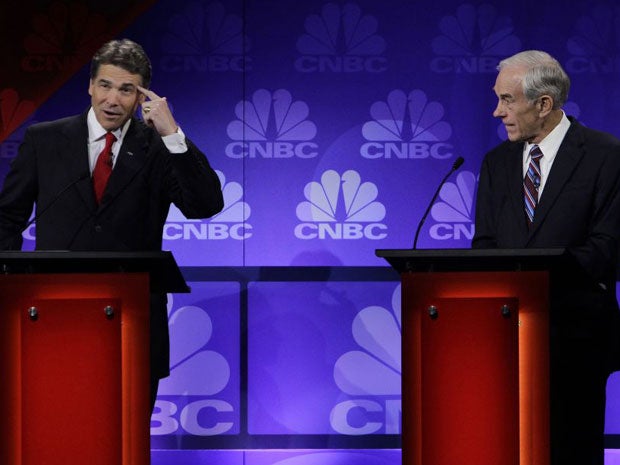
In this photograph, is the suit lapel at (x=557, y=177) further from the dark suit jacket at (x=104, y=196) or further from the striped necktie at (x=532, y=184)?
the dark suit jacket at (x=104, y=196)

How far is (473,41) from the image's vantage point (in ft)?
15.0

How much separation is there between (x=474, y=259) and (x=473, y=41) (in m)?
2.20

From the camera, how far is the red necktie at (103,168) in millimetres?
3117

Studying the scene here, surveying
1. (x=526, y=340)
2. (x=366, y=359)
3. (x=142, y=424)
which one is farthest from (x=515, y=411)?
(x=366, y=359)

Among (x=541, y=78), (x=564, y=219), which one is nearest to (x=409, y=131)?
(x=541, y=78)

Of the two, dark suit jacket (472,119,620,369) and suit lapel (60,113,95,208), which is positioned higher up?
suit lapel (60,113,95,208)

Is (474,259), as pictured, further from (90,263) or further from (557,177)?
(90,263)

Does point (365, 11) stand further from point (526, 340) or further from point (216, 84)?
point (526, 340)

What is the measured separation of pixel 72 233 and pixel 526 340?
4.74 ft

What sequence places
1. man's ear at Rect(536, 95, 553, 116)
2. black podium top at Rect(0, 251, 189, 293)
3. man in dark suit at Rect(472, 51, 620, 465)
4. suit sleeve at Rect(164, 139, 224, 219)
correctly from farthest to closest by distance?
man's ear at Rect(536, 95, 553, 116), suit sleeve at Rect(164, 139, 224, 219), man in dark suit at Rect(472, 51, 620, 465), black podium top at Rect(0, 251, 189, 293)

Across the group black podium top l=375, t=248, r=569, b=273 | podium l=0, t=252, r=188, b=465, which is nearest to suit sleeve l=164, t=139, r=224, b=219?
podium l=0, t=252, r=188, b=465

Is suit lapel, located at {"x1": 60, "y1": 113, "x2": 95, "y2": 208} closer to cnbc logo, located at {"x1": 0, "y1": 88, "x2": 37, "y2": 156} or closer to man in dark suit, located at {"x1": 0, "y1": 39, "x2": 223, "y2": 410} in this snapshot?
man in dark suit, located at {"x1": 0, "y1": 39, "x2": 223, "y2": 410}

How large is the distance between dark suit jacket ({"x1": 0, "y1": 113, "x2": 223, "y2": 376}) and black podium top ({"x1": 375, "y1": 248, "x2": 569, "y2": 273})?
2.26ft

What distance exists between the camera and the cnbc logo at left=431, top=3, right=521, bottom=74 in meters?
4.57
